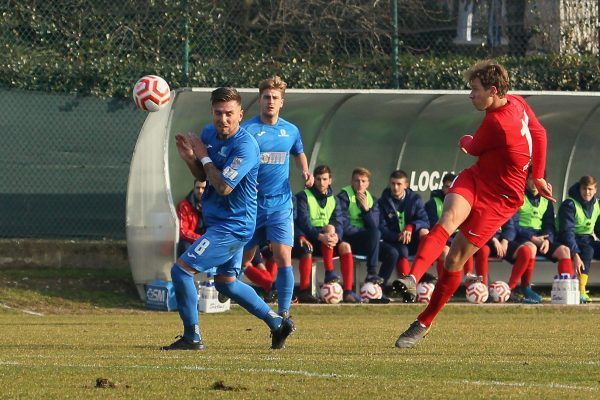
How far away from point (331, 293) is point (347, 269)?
0.37 m

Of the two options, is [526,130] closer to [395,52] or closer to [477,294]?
[477,294]

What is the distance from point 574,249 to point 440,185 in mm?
2942

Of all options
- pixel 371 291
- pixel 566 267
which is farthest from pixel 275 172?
pixel 566 267

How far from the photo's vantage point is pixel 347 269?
52.1 ft

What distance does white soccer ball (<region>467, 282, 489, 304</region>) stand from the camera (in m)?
15.8

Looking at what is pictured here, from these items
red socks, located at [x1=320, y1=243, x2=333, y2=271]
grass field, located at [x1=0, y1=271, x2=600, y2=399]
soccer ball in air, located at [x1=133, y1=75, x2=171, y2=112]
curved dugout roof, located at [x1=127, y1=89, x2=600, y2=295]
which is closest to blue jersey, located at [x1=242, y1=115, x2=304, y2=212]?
grass field, located at [x1=0, y1=271, x2=600, y2=399]

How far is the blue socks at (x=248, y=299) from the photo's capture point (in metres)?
9.19

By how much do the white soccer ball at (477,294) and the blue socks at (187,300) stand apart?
24.0 ft

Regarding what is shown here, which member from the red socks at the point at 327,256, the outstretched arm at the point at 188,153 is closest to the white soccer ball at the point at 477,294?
the red socks at the point at 327,256

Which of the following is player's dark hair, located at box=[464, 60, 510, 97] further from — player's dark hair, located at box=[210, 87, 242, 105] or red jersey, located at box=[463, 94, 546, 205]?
player's dark hair, located at box=[210, 87, 242, 105]

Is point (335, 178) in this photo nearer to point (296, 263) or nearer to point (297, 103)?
point (297, 103)

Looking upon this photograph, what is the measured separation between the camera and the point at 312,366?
760 cm

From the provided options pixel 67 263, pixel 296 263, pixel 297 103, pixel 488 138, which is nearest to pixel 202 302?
pixel 296 263

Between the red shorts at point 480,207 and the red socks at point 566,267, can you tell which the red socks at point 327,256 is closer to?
the red socks at point 566,267
